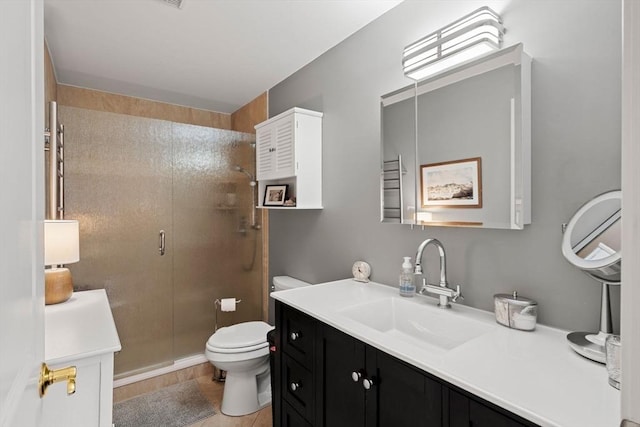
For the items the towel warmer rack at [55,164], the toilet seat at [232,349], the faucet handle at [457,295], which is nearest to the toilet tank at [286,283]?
the toilet seat at [232,349]

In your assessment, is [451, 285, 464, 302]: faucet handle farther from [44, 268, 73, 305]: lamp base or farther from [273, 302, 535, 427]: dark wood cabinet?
[44, 268, 73, 305]: lamp base

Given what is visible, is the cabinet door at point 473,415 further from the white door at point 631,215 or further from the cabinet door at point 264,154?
the cabinet door at point 264,154

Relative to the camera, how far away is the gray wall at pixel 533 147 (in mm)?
1089

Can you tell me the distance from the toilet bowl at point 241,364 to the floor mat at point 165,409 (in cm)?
20

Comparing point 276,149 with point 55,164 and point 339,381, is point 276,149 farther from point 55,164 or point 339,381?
point 339,381

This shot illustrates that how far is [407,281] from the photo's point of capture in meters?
1.61

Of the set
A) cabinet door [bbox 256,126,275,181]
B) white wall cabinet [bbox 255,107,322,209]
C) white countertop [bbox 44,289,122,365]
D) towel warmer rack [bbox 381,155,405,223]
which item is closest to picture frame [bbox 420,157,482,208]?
towel warmer rack [bbox 381,155,405,223]

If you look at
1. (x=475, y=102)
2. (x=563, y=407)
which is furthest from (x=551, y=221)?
(x=563, y=407)

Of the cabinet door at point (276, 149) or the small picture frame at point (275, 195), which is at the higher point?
the cabinet door at point (276, 149)

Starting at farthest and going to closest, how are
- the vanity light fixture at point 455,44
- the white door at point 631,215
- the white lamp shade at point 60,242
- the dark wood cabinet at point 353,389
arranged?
Result: 1. the white lamp shade at point 60,242
2. the vanity light fixture at point 455,44
3. the dark wood cabinet at point 353,389
4. the white door at point 631,215

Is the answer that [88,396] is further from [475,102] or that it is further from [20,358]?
[475,102]

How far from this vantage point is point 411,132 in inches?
64.4

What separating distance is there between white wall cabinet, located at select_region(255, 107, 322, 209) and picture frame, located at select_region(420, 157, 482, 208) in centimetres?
92

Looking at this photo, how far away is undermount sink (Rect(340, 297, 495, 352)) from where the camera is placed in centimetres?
133
